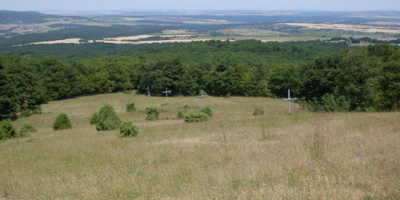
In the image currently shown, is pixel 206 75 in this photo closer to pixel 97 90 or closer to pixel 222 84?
pixel 222 84

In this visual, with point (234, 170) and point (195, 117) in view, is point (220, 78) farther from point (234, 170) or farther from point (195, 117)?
point (234, 170)

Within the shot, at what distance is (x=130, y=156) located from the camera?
33.9ft

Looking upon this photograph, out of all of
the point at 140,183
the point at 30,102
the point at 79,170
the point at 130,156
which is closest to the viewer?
the point at 140,183

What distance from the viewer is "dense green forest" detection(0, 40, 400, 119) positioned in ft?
113

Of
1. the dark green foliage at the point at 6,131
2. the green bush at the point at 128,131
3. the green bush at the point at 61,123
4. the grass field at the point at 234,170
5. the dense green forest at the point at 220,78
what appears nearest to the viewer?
the grass field at the point at 234,170

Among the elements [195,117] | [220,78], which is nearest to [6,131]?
[195,117]

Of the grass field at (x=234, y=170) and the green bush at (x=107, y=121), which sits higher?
the grass field at (x=234, y=170)

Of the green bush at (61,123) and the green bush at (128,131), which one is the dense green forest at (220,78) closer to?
the green bush at (128,131)

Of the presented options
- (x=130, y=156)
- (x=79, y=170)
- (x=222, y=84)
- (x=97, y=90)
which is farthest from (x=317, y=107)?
(x=97, y=90)

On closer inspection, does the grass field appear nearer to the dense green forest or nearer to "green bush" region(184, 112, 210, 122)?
"green bush" region(184, 112, 210, 122)

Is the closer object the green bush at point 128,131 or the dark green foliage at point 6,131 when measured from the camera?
the green bush at point 128,131

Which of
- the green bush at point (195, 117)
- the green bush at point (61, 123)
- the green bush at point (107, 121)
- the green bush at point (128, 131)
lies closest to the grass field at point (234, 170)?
the green bush at point (128, 131)

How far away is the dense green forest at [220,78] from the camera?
34.4 meters

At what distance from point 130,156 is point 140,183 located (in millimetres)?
3468
